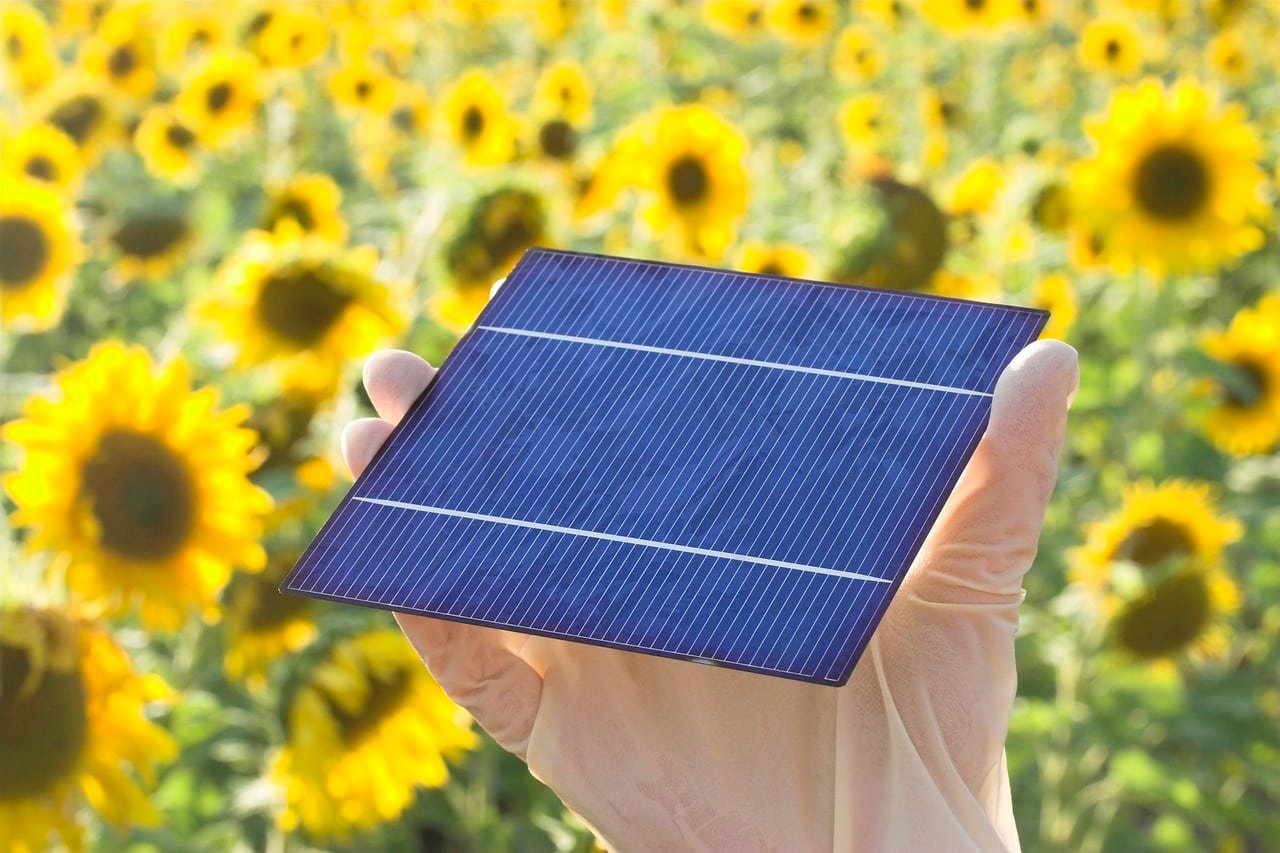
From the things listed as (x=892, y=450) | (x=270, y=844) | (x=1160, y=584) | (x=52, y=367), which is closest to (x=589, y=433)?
(x=892, y=450)

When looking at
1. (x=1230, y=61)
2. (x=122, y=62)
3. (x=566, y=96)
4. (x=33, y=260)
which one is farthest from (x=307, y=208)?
(x=1230, y=61)

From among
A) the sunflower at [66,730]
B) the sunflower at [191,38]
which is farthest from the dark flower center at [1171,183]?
the sunflower at [191,38]

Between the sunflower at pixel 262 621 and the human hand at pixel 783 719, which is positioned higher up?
the human hand at pixel 783 719

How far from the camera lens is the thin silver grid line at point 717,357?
2.81 m

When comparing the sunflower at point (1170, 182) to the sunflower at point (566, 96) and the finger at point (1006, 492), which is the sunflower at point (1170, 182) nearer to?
the sunflower at point (566, 96)

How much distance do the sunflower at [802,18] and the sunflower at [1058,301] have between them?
427cm

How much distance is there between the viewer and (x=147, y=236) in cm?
830

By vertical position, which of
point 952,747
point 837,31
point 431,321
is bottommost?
point 837,31

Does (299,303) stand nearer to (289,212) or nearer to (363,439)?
(289,212)

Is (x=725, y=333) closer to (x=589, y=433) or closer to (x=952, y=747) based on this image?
(x=589, y=433)

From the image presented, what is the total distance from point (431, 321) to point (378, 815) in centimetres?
205

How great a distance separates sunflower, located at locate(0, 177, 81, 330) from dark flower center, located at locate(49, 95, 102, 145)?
2325 millimetres

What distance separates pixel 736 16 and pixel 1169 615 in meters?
7.91

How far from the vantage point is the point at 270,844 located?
5055 mm
